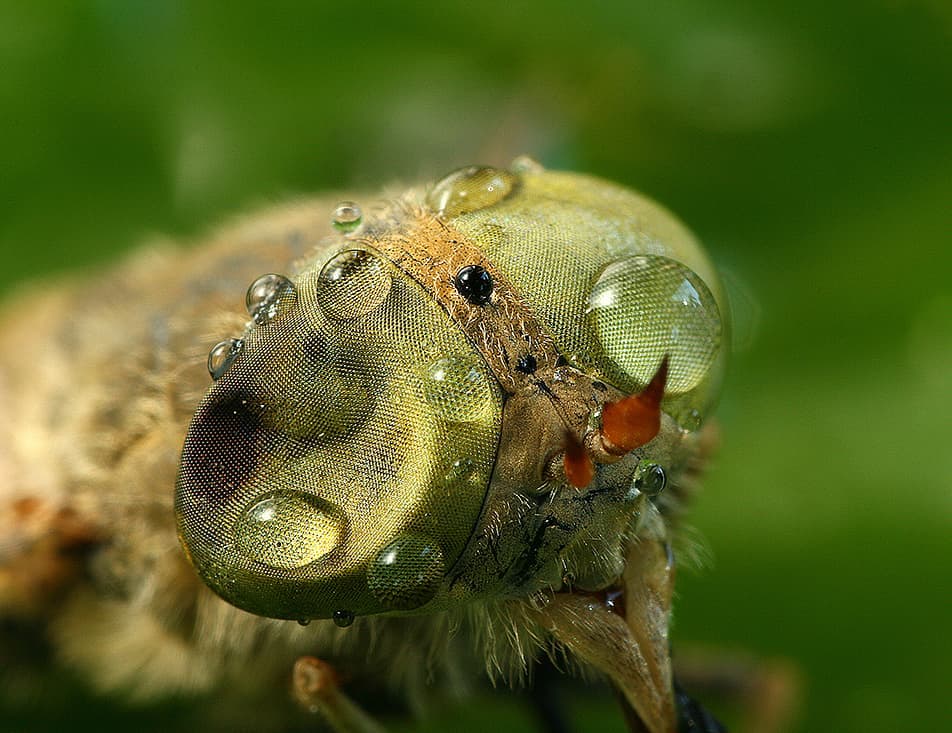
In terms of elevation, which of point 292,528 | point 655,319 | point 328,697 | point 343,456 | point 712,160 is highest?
point 655,319

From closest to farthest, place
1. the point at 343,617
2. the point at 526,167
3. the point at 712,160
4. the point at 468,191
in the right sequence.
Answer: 1. the point at 343,617
2. the point at 468,191
3. the point at 526,167
4. the point at 712,160

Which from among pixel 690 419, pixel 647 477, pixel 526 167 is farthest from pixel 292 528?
pixel 526 167

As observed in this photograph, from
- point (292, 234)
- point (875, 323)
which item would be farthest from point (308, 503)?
point (875, 323)

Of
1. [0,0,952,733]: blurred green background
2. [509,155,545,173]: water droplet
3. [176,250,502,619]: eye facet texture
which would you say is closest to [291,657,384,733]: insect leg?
[176,250,502,619]: eye facet texture

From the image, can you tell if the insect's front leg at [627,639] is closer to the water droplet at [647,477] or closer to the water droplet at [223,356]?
the water droplet at [647,477]

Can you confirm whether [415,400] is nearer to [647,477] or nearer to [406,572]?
[406,572]

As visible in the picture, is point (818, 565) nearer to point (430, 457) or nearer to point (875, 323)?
point (875, 323)

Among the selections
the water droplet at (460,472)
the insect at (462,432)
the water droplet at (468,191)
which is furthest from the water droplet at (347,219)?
the water droplet at (460,472)
